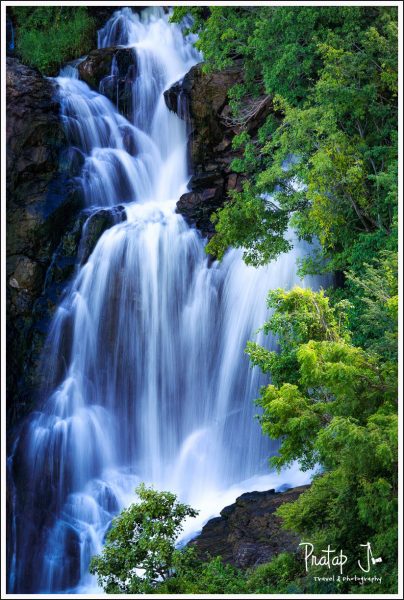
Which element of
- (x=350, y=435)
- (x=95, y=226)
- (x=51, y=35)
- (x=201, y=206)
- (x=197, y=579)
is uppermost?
(x=51, y=35)

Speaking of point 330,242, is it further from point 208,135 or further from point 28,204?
point 28,204

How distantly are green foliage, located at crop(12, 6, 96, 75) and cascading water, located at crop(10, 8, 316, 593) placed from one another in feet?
19.0

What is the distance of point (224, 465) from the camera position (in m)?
16.4

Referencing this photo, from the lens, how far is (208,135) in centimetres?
2108

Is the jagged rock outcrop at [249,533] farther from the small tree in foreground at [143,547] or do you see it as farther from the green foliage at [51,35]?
the green foliage at [51,35]

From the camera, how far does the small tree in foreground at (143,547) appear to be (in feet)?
34.9

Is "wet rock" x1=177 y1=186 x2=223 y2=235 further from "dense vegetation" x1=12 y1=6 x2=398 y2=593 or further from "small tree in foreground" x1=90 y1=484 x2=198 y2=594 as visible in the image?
"small tree in foreground" x1=90 y1=484 x2=198 y2=594

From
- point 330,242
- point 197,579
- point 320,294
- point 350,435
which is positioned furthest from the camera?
point 330,242

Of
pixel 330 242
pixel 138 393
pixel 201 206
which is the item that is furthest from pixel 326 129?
pixel 138 393

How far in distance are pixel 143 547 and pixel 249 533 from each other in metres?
3.56

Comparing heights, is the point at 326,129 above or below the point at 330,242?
above

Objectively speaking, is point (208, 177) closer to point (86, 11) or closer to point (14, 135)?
point (14, 135)

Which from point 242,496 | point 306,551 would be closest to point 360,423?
point 306,551

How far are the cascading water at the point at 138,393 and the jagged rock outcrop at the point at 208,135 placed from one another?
0.70 m
